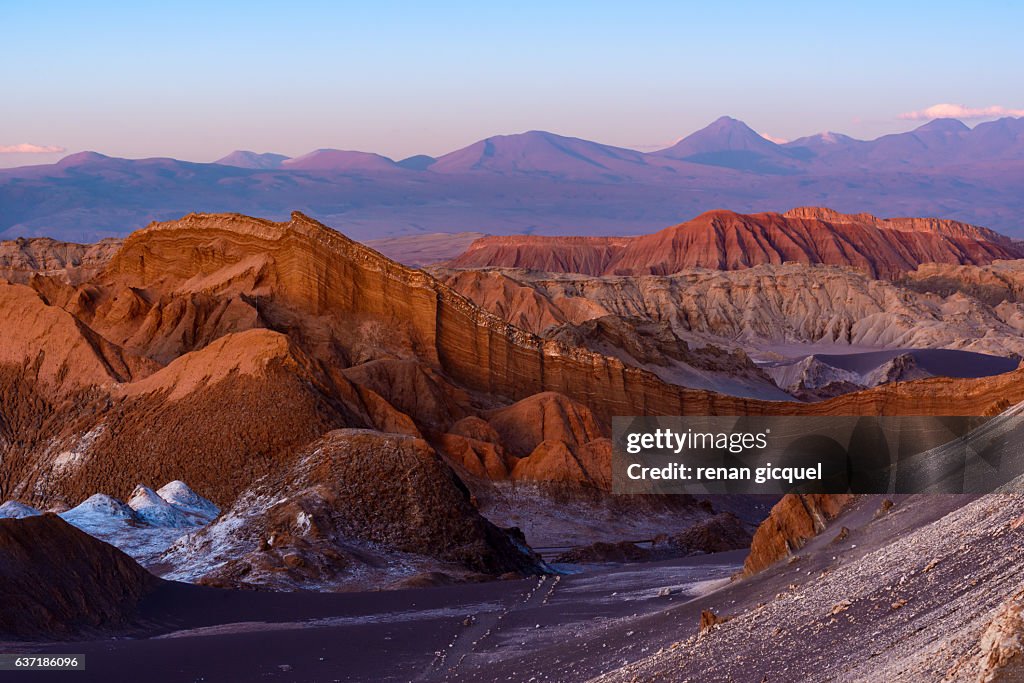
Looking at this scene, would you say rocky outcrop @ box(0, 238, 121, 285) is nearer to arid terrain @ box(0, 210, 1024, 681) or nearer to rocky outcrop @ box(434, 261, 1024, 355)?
rocky outcrop @ box(434, 261, 1024, 355)

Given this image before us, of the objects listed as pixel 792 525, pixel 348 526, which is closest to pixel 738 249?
pixel 348 526

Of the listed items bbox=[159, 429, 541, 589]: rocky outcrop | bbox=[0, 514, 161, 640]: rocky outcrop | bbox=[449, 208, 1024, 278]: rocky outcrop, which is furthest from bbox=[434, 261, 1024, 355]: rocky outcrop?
bbox=[0, 514, 161, 640]: rocky outcrop

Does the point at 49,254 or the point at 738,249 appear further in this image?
the point at 738,249

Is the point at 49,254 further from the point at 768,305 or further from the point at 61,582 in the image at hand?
the point at 61,582

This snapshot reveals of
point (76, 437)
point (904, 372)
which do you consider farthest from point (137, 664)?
point (904, 372)

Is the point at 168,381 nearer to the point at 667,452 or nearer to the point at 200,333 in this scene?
the point at 200,333

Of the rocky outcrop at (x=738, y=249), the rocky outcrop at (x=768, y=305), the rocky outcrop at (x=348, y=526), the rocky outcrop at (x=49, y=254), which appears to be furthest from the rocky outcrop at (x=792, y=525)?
the rocky outcrop at (x=738, y=249)
